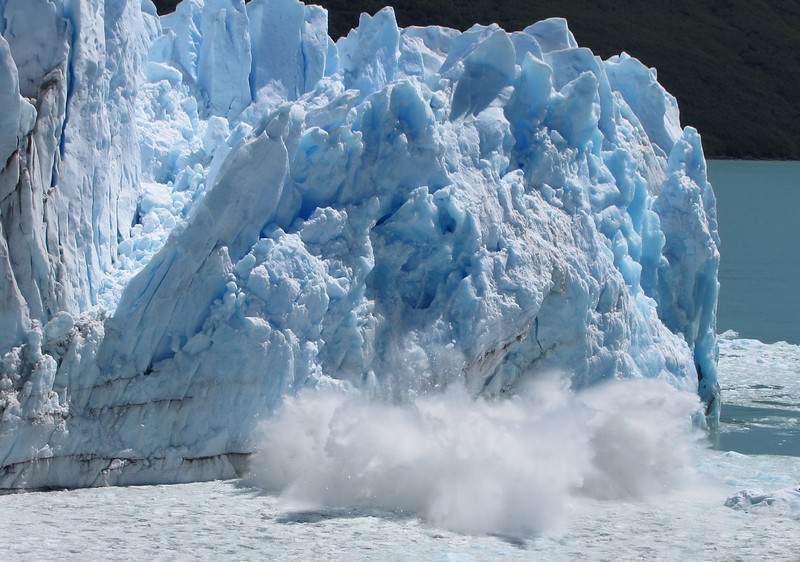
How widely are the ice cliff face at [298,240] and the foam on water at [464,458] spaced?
25 centimetres

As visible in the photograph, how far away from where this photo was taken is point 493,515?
7281mm

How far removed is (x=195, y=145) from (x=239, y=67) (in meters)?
1.77

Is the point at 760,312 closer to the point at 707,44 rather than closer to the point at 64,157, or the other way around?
the point at 64,157

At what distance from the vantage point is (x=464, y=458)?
770 centimetres

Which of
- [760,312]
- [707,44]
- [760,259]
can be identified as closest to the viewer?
[760,312]

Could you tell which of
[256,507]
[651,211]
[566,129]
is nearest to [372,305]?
[256,507]

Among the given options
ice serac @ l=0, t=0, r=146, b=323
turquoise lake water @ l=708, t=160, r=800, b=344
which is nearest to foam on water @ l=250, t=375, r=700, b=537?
ice serac @ l=0, t=0, r=146, b=323

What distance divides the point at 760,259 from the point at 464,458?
17.2m

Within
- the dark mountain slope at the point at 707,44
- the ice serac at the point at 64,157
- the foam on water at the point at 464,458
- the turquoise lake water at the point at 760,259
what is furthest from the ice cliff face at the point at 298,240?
the dark mountain slope at the point at 707,44

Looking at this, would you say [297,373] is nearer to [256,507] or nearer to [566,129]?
[256,507]

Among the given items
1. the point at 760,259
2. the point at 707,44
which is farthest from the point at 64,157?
the point at 707,44

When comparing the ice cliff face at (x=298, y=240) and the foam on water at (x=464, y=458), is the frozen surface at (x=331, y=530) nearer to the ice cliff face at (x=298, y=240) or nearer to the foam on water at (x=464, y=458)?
the foam on water at (x=464, y=458)

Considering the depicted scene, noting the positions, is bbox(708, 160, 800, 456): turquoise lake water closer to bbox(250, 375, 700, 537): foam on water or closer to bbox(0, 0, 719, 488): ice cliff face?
bbox(0, 0, 719, 488): ice cliff face

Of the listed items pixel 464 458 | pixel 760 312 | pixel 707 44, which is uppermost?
pixel 707 44
